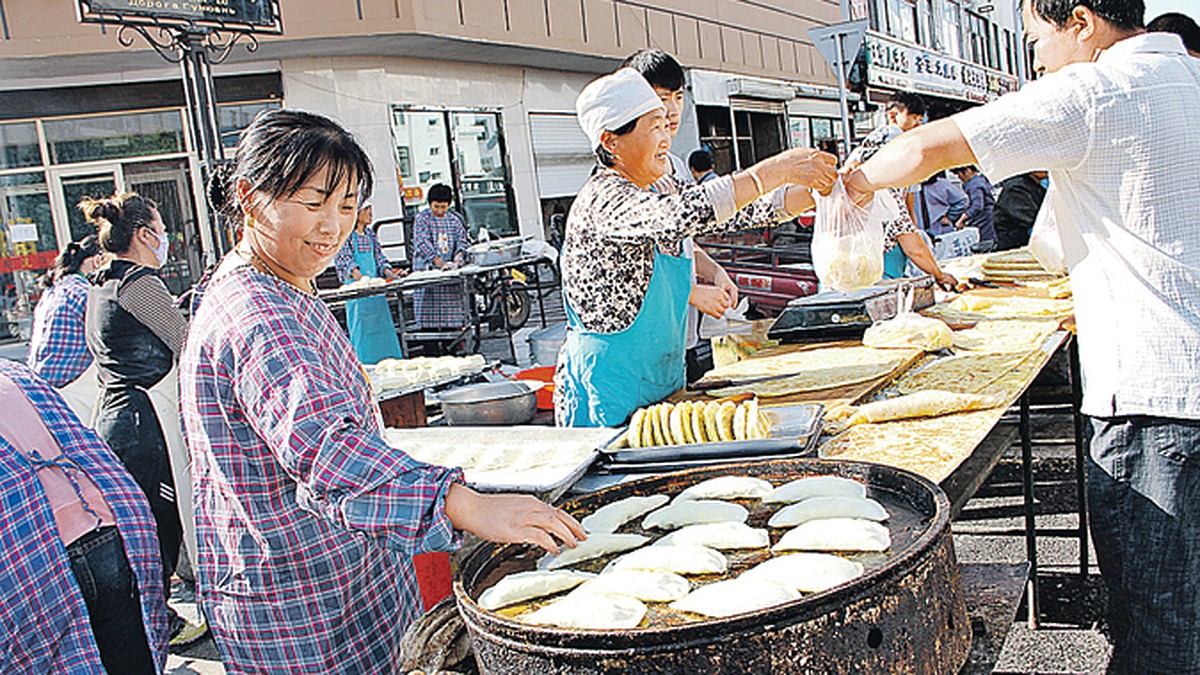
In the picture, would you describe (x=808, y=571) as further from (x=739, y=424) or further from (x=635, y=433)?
(x=635, y=433)

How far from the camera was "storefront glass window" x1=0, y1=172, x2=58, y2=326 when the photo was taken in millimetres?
12367

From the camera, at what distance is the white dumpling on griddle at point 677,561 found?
1704 millimetres

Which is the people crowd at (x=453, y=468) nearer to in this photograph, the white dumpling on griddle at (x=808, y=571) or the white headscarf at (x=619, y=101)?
the white headscarf at (x=619, y=101)

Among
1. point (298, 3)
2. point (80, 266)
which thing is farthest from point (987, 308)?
point (298, 3)

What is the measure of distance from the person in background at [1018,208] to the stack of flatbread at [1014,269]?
483mm

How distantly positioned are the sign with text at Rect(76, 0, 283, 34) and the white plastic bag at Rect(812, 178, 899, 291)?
415 centimetres

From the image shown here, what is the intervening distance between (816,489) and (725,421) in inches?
20.0

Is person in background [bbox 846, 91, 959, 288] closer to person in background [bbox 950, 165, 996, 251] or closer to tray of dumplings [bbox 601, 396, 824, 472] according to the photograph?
tray of dumplings [bbox 601, 396, 824, 472]

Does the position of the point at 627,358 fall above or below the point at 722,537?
above

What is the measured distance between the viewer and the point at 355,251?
9.42 m

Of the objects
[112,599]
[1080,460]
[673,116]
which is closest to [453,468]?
[112,599]

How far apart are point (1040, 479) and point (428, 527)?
184 inches

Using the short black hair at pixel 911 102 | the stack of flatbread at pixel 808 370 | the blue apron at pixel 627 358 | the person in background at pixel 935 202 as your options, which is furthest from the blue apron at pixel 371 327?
the blue apron at pixel 627 358

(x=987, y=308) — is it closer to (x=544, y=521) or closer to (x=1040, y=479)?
(x=1040, y=479)
